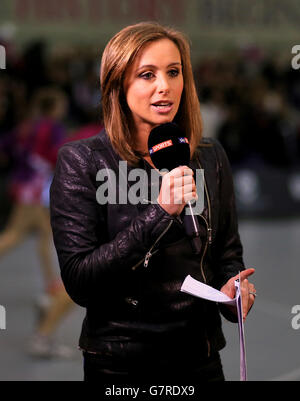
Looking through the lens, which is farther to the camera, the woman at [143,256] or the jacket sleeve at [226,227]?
the jacket sleeve at [226,227]

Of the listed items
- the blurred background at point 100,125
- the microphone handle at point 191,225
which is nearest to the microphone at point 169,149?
the microphone handle at point 191,225

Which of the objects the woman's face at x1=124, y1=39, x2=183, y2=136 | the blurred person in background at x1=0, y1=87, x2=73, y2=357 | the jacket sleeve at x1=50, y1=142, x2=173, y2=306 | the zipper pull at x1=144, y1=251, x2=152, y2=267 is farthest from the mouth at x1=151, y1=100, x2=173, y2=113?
the blurred person in background at x1=0, y1=87, x2=73, y2=357

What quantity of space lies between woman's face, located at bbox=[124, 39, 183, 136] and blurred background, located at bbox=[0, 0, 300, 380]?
27 cm

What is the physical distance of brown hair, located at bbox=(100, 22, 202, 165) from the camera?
5.99 feet

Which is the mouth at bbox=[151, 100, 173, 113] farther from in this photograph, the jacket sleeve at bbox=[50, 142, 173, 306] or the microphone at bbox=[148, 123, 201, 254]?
the jacket sleeve at bbox=[50, 142, 173, 306]

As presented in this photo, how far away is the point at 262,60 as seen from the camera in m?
13.0

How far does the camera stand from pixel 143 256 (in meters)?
1.75

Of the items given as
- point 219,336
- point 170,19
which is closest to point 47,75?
point 170,19

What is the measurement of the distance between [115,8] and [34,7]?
1.29 meters

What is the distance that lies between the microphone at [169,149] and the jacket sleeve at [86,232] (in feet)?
0.38

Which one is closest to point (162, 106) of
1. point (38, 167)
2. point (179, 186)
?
point (179, 186)

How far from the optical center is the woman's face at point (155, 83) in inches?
72.2

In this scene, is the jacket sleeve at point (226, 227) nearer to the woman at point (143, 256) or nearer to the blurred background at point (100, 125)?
the woman at point (143, 256)

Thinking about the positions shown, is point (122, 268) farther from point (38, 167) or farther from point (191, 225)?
point (38, 167)
